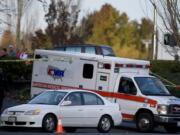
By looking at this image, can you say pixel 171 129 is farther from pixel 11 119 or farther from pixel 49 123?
pixel 11 119

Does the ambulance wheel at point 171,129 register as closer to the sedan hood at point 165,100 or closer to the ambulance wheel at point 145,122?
the ambulance wheel at point 145,122

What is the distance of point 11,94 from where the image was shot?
32656 mm

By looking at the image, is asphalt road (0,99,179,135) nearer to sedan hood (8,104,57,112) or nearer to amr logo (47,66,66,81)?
sedan hood (8,104,57,112)

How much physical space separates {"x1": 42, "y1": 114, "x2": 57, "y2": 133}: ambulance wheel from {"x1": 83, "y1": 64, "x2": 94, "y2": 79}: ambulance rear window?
16.0ft

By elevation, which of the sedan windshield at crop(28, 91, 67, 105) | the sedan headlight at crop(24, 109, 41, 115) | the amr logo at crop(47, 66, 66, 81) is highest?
the amr logo at crop(47, 66, 66, 81)

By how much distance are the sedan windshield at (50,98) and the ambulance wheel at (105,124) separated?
1.60 m

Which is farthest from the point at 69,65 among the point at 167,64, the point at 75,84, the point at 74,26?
the point at 74,26

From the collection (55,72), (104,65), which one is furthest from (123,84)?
(55,72)

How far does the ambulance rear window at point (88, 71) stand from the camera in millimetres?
26000

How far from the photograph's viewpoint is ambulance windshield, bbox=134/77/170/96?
2548cm

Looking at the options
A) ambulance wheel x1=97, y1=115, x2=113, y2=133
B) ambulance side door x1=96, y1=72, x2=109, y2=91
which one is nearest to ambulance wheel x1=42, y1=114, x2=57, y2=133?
ambulance wheel x1=97, y1=115, x2=113, y2=133

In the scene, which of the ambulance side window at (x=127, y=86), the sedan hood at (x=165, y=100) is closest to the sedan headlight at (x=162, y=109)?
the sedan hood at (x=165, y=100)

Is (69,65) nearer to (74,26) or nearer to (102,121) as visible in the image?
(102,121)

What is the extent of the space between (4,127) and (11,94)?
34.9 feet
